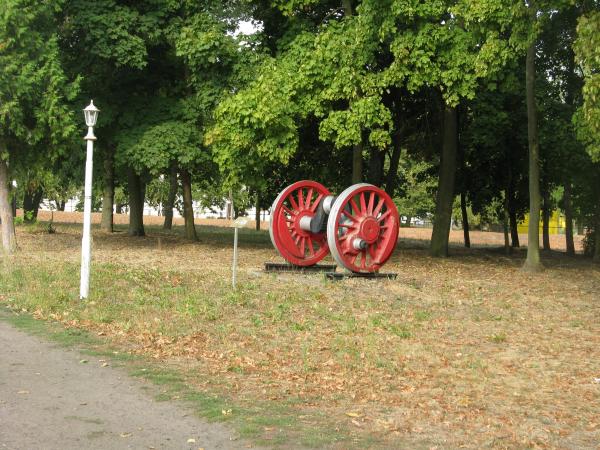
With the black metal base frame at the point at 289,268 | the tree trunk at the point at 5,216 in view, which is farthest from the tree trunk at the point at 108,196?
the black metal base frame at the point at 289,268

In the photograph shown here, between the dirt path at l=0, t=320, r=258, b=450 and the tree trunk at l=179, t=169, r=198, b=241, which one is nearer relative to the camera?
the dirt path at l=0, t=320, r=258, b=450

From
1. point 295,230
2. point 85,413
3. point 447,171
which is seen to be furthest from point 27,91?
point 85,413

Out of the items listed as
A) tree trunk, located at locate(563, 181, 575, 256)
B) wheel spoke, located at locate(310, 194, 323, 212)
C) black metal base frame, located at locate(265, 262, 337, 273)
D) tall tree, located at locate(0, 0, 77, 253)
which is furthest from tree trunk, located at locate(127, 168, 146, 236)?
tree trunk, located at locate(563, 181, 575, 256)

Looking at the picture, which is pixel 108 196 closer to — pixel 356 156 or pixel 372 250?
pixel 356 156

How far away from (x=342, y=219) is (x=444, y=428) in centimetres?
1136

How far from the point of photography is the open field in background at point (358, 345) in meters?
6.58

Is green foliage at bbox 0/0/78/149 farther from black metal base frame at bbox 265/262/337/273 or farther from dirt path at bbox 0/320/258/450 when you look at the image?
dirt path at bbox 0/320/258/450

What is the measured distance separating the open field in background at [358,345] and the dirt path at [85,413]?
458 millimetres

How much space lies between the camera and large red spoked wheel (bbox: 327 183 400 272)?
17188 mm

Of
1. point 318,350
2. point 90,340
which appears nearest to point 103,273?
point 90,340

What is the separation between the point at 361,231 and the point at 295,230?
235 cm

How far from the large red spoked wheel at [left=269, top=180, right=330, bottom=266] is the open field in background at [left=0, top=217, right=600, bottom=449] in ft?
2.97

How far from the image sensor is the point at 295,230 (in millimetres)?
19266

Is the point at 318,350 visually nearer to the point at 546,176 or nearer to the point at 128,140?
the point at 128,140
